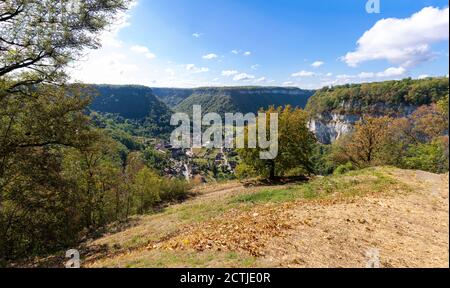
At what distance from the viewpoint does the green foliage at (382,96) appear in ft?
277

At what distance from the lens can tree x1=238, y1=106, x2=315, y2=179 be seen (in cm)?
2891

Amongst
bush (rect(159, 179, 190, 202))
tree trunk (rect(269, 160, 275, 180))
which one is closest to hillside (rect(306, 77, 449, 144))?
tree trunk (rect(269, 160, 275, 180))

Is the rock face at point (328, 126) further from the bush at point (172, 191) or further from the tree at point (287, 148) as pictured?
the bush at point (172, 191)

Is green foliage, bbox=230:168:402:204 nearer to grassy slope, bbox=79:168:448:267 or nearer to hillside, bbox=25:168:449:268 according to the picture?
grassy slope, bbox=79:168:448:267

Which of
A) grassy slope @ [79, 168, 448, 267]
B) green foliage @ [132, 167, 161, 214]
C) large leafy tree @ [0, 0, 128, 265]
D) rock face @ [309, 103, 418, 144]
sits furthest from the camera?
rock face @ [309, 103, 418, 144]

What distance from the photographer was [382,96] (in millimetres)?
103312

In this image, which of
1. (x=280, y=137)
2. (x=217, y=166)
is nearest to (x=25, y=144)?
(x=280, y=137)

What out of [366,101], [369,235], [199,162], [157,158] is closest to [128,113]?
[199,162]

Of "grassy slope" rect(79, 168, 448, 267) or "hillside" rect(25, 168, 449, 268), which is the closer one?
"grassy slope" rect(79, 168, 448, 267)

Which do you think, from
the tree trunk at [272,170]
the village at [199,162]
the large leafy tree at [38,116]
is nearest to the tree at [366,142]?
the tree trunk at [272,170]

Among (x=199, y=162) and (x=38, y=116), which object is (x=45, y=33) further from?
(x=199, y=162)

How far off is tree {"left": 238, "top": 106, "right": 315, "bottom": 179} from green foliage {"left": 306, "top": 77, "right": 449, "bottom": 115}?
63.9 meters

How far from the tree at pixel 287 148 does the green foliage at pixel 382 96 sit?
63.9 metres
